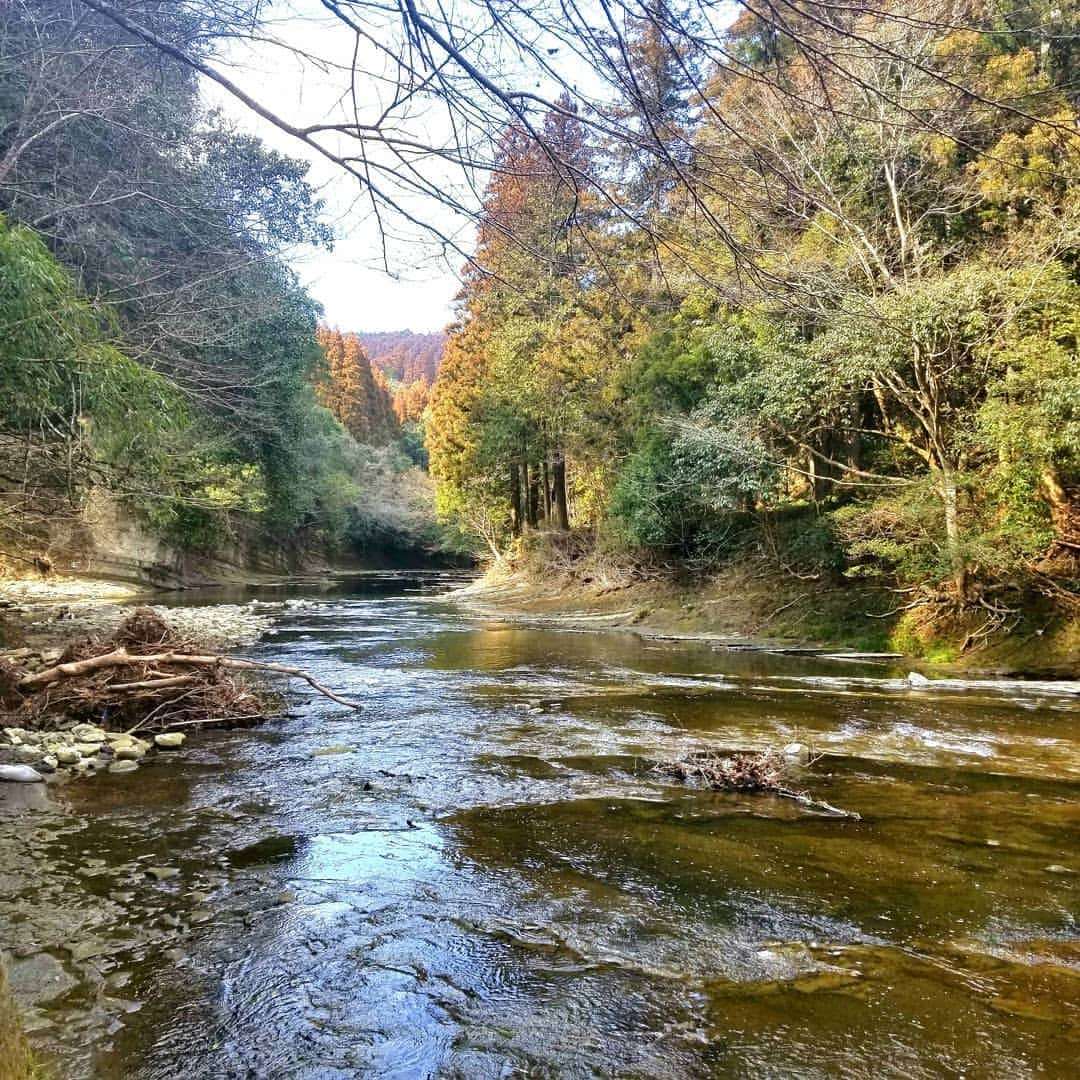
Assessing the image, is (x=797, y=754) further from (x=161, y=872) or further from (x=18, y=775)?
(x=18, y=775)

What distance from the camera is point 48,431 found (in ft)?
29.2

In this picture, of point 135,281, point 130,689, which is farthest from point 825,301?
point 135,281

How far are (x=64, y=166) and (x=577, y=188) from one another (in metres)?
11.5

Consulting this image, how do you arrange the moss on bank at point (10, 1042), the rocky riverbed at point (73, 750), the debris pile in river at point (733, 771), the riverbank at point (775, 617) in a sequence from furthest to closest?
the riverbank at point (775, 617), the rocky riverbed at point (73, 750), the debris pile in river at point (733, 771), the moss on bank at point (10, 1042)

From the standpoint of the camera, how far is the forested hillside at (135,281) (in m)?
6.84

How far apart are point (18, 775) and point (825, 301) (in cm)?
631

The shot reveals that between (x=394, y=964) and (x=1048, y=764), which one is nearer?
(x=394, y=964)

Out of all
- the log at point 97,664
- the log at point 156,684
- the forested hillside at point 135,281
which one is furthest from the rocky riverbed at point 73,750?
the forested hillside at point 135,281

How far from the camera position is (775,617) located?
1636 centimetres

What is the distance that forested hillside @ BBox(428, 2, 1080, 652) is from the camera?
2.59 metres

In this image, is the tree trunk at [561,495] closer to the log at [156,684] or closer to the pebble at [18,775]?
the log at [156,684]

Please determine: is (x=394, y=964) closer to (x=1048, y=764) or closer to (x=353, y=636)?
(x=1048, y=764)

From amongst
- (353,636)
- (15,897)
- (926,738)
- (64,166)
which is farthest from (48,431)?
(926,738)

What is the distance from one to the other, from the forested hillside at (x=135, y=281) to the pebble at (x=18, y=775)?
273 centimetres
